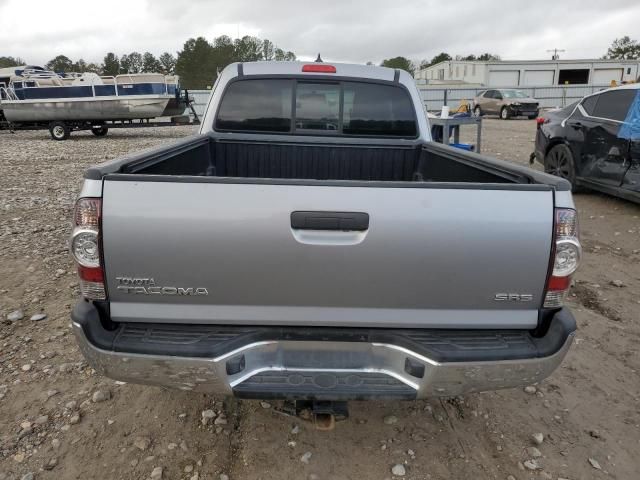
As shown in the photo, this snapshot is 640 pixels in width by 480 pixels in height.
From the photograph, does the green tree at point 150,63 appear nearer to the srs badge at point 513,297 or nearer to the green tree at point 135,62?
the green tree at point 135,62

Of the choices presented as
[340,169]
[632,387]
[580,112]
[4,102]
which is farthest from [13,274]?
[4,102]

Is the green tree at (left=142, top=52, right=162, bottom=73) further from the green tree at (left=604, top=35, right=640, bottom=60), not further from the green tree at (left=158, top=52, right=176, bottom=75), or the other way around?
the green tree at (left=604, top=35, right=640, bottom=60)

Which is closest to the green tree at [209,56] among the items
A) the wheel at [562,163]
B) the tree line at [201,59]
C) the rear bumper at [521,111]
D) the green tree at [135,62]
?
the tree line at [201,59]

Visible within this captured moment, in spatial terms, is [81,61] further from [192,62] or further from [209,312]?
[209,312]

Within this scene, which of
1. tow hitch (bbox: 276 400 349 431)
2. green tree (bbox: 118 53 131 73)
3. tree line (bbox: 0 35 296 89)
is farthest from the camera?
green tree (bbox: 118 53 131 73)

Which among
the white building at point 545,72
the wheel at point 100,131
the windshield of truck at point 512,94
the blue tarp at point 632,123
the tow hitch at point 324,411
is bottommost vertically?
the tow hitch at point 324,411

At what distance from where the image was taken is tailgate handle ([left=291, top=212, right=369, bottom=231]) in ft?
6.29

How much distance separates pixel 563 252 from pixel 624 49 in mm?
101157

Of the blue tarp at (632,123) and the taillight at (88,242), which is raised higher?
the blue tarp at (632,123)

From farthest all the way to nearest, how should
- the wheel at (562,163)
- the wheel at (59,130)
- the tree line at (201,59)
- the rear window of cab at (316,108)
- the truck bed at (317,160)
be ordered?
the tree line at (201,59) → the wheel at (59,130) → the wheel at (562,163) → the rear window of cab at (316,108) → the truck bed at (317,160)

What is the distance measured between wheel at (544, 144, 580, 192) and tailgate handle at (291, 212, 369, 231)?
6894mm

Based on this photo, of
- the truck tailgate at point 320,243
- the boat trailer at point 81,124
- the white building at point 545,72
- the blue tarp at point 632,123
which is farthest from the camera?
the white building at point 545,72

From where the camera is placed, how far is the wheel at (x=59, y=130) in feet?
60.3

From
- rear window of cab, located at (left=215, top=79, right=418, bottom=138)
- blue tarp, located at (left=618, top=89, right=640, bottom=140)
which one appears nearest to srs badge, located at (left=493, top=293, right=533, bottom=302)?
rear window of cab, located at (left=215, top=79, right=418, bottom=138)
